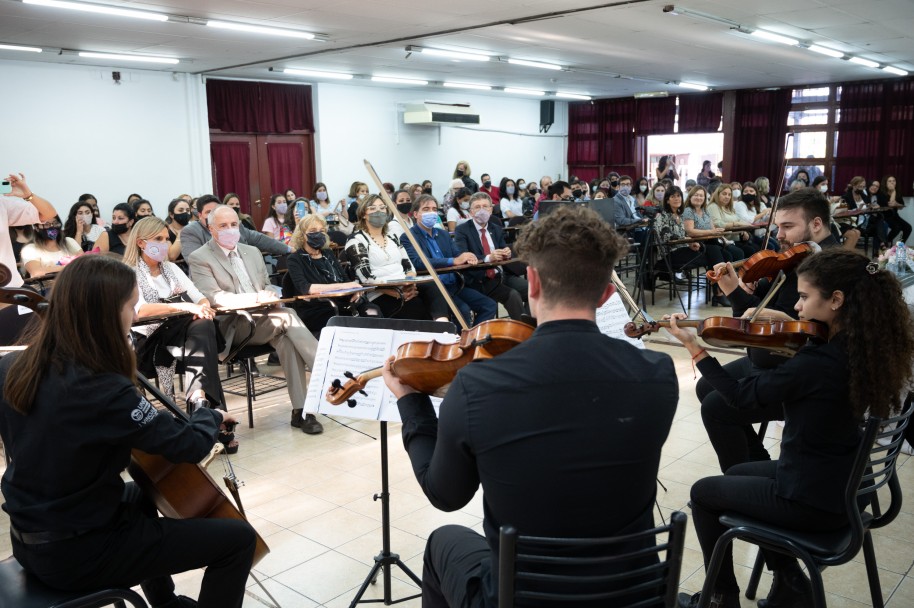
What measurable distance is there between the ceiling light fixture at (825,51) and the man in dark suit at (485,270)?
19.3 feet

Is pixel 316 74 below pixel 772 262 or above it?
above

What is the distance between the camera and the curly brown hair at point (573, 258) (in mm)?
1396

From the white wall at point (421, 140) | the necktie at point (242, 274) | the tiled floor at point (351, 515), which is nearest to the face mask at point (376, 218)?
the necktie at point (242, 274)

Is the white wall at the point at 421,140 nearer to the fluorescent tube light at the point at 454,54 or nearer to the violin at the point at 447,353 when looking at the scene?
the fluorescent tube light at the point at 454,54

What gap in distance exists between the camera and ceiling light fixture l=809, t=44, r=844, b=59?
31.3 feet

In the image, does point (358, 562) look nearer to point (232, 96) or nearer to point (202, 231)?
point (202, 231)

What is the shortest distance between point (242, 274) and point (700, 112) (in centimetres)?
1331

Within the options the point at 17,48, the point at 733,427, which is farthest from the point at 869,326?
the point at 17,48

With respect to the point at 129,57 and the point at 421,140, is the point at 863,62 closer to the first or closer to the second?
the point at 421,140

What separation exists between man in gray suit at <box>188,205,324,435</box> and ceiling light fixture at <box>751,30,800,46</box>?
657cm

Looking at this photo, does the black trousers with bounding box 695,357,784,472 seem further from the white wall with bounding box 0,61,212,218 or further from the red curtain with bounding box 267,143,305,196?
the red curtain with bounding box 267,143,305,196

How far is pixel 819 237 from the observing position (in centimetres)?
313

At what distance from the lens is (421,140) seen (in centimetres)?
1404

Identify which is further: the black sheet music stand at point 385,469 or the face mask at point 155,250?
the face mask at point 155,250
